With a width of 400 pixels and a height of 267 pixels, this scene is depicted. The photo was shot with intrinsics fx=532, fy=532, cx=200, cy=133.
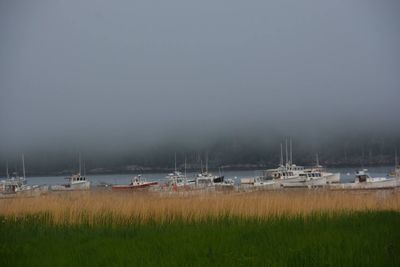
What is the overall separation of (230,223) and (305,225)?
109 inches

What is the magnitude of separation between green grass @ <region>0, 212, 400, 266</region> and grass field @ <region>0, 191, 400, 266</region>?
0.02 meters

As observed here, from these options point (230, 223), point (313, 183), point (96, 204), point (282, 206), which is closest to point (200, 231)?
point (230, 223)

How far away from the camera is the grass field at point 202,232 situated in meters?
11.0

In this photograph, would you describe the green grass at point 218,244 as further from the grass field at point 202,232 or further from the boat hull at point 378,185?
the boat hull at point 378,185

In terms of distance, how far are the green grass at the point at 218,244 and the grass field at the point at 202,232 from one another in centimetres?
2

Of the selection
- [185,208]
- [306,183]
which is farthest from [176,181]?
[185,208]

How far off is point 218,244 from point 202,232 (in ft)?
6.68

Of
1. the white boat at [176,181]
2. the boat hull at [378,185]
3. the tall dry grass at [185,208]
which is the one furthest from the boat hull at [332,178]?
the tall dry grass at [185,208]

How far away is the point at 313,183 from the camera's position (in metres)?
62.1

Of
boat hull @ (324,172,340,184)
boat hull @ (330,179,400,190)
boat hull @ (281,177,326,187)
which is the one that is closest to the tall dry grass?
boat hull @ (330,179,400,190)

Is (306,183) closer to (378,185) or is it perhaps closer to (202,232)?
(378,185)

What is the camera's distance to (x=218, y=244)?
1264 centimetres

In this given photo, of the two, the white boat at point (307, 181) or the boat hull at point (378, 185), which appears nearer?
the boat hull at point (378, 185)

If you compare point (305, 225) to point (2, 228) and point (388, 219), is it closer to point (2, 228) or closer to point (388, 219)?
point (388, 219)
